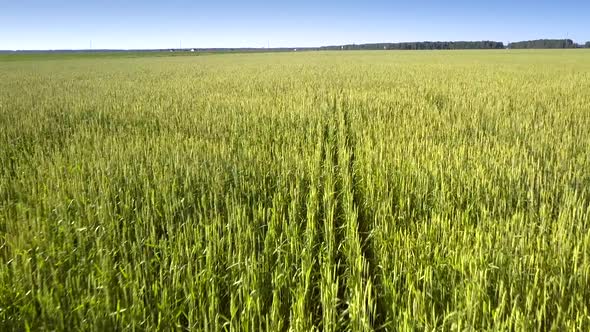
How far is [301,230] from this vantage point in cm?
299

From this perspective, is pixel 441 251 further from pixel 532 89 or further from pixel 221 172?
pixel 532 89

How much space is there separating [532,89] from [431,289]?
35.8 ft

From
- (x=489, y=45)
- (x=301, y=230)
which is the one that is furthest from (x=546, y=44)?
(x=301, y=230)

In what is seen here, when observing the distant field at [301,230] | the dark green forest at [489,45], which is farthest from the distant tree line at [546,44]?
the distant field at [301,230]

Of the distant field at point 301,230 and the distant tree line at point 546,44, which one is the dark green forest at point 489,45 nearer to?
the distant tree line at point 546,44

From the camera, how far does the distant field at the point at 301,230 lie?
1891 millimetres

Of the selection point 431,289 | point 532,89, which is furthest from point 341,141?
point 532,89

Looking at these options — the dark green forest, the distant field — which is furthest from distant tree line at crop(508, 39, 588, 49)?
the distant field

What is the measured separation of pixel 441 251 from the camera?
7.72ft

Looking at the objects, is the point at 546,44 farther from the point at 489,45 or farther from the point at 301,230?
the point at 301,230

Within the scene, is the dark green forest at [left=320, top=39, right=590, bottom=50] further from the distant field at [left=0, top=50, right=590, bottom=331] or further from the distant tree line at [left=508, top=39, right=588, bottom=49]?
the distant field at [left=0, top=50, right=590, bottom=331]

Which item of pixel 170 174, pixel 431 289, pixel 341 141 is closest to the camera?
pixel 431 289

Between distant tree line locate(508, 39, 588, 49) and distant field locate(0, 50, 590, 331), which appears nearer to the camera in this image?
distant field locate(0, 50, 590, 331)

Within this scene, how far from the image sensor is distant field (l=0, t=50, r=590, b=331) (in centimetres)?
189
